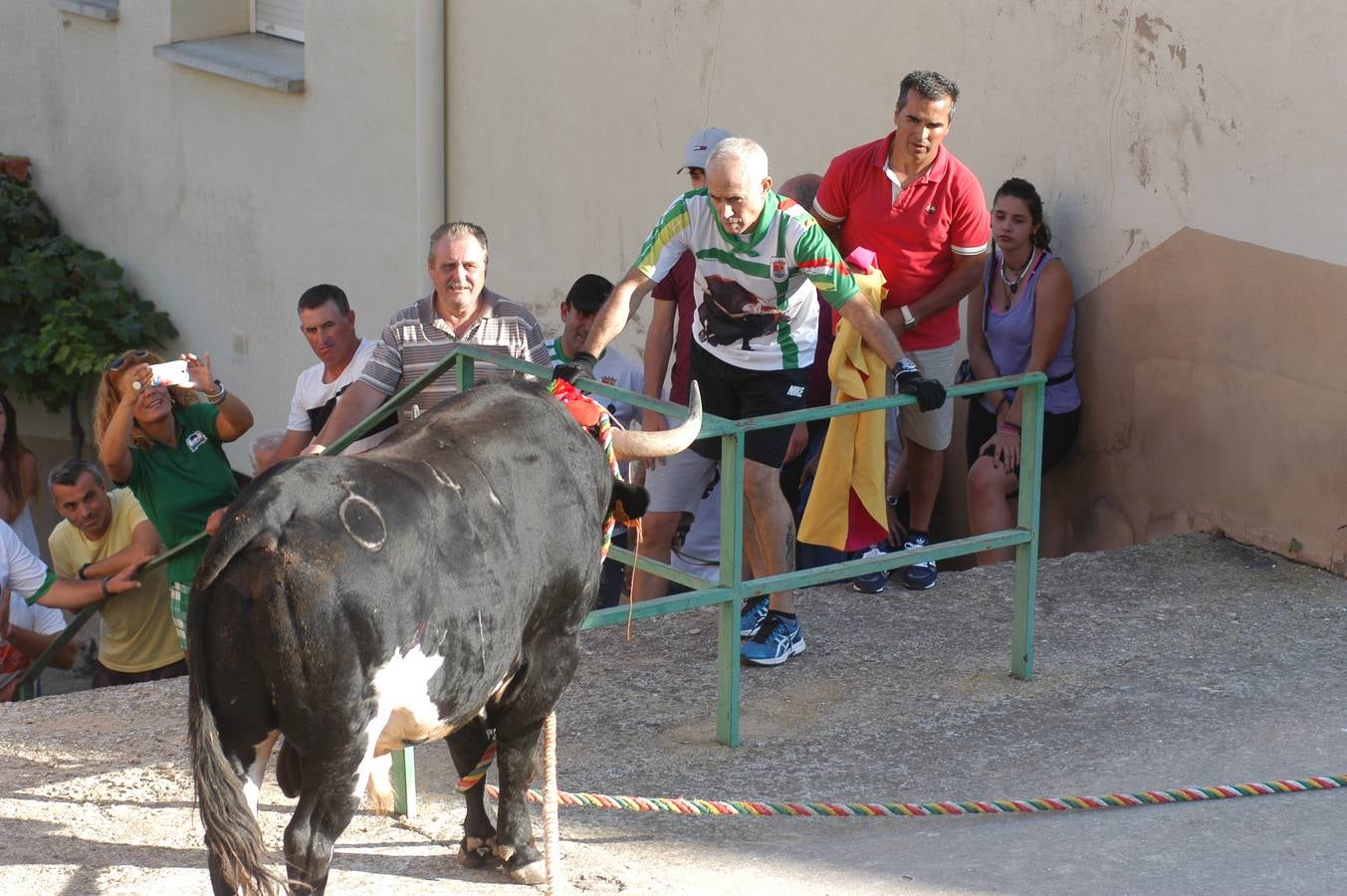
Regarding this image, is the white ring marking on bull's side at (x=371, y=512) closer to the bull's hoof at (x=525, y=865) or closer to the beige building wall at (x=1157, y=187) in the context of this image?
the bull's hoof at (x=525, y=865)

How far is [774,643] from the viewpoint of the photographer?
19.4 ft

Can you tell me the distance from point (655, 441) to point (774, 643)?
1.61 m

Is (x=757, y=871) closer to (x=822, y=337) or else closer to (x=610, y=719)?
(x=610, y=719)

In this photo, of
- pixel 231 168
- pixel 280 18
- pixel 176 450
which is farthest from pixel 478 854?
pixel 280 18

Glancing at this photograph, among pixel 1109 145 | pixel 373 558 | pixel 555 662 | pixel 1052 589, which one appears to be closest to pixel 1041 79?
Answer: pixel 1109 145

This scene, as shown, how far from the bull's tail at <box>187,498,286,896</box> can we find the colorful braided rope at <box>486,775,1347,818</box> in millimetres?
1249

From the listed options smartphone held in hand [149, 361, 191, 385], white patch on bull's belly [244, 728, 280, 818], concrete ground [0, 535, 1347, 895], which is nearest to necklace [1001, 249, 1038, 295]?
concrete ground [0, 535, 1347, 895]

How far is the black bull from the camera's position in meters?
3.51

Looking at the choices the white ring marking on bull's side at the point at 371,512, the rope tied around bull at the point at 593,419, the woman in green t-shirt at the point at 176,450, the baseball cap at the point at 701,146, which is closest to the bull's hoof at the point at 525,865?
the rope tied around bull at the point at 593,419

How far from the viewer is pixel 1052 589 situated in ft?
21.6

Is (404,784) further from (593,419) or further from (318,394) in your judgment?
(318,394)

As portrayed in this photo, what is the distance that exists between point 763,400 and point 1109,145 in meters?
2.15

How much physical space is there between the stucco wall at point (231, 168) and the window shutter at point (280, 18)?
47 cm

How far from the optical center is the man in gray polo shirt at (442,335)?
5816 millimetres
